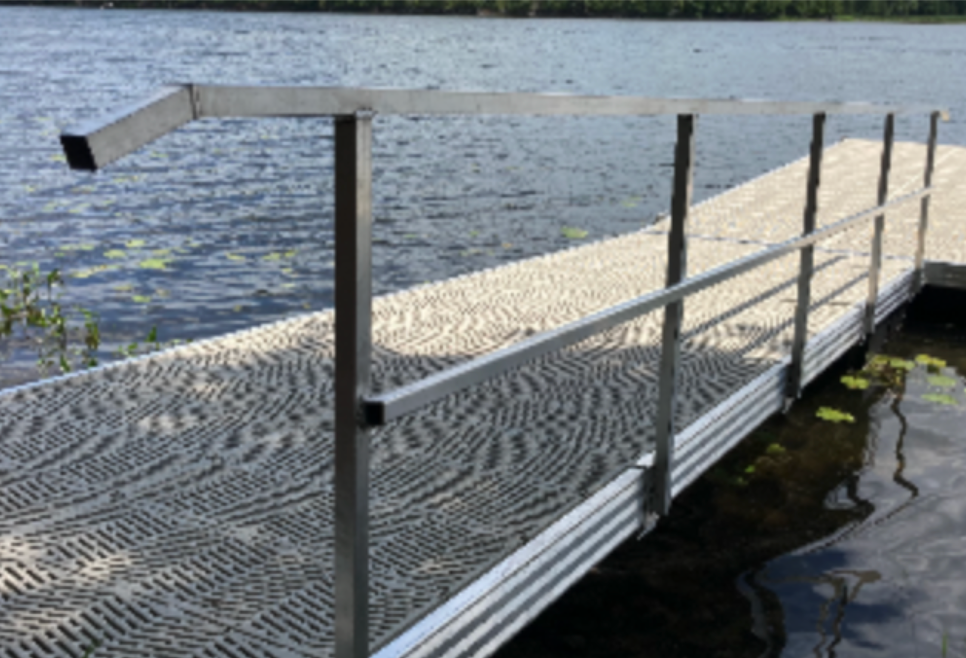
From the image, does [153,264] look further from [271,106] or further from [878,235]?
[271,106]

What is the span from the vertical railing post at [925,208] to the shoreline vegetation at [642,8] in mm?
71115

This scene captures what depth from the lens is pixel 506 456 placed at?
3.12 m

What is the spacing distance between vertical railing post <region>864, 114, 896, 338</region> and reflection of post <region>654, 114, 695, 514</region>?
2.16m

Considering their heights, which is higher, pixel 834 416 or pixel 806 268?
pixel 806 268

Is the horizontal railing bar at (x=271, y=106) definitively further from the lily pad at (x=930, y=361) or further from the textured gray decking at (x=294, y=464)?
the lily pad at (x=930, y=361)

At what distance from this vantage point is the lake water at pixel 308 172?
9023 mm

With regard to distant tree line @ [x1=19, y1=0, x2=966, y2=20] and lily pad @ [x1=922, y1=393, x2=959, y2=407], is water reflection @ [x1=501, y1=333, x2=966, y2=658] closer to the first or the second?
lily pad @ [x1=922, y1=393, x2=959, y2=407]

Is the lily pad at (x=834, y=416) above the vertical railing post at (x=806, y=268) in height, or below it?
below

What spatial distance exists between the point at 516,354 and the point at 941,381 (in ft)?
12.9

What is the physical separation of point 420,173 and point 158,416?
11.6 m

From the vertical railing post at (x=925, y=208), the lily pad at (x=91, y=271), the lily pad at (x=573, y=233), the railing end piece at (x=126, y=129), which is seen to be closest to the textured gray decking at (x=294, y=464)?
the vertical railing post at (x=925, y=208)

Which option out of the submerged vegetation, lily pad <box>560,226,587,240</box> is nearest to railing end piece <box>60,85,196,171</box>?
the submerged vegetation

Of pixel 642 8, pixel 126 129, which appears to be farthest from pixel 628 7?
pixel 126 129

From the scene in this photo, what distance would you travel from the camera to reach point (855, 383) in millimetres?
5145
